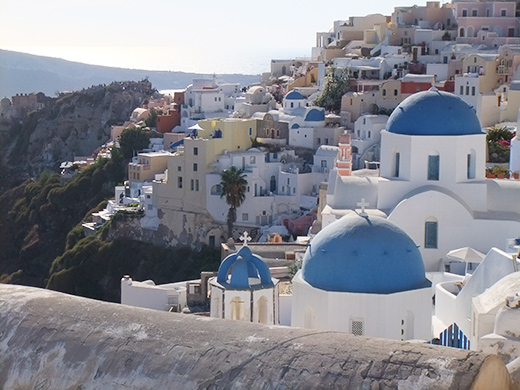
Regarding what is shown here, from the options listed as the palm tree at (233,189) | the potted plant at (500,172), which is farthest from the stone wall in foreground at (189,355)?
the palm tree at (233,189)

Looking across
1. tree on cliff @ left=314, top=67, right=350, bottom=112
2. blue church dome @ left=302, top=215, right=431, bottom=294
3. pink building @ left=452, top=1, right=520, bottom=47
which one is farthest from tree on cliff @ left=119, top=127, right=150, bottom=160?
blue church dome @ left=302, top=215, right=431, bottom=294

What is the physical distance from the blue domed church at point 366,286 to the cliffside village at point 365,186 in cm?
2

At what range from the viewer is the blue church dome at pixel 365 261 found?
48.3ft

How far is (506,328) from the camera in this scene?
38.4 ft

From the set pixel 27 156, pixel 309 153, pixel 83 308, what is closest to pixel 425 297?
pixel 83 308

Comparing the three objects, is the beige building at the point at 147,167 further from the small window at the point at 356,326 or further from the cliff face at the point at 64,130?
the small window at the point at 356,326

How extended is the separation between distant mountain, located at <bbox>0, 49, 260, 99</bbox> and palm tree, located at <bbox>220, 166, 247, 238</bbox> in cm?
4281

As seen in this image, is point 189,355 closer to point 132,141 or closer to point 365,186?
point 365,186

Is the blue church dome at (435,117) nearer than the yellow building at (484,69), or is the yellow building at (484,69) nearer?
the blue church dome at (435,117)

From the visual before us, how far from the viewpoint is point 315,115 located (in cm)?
4056

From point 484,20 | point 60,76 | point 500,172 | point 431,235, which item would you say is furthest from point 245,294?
point 60,76

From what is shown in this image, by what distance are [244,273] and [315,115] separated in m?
24.8

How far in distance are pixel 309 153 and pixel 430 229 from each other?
18624 millimetres

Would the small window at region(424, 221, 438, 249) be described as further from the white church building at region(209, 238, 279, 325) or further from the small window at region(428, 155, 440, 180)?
the white church building at region(209, 238, 279, 325)
